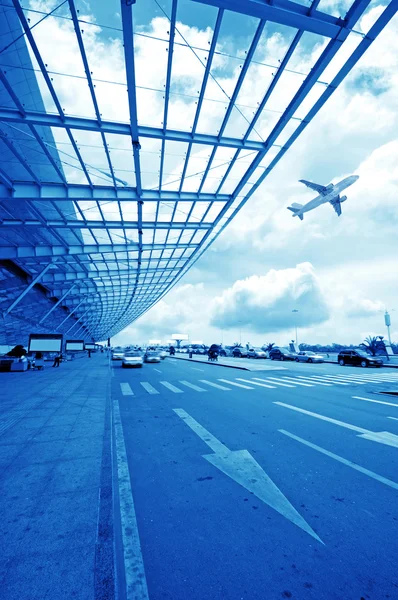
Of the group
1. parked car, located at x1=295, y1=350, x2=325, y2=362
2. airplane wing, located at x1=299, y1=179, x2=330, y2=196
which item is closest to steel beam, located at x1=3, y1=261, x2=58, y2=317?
airplane wing, located at x1=299, y1=179, x2=330, y2=196

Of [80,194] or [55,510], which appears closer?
[55,510]

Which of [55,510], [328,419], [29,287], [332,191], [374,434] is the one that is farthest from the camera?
[29,287]

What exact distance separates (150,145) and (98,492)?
13.5 m

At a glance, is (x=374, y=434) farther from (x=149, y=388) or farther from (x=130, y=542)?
(x=149, y=388)

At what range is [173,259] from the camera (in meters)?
33.3

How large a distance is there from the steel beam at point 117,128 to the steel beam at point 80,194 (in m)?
4.91

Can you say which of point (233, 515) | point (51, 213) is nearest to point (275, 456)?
point (233, 515)

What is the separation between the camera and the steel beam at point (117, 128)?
10.8 m

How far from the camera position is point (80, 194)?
16.3 metres

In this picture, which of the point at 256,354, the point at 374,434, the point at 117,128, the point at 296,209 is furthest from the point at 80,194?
the point at 256,354

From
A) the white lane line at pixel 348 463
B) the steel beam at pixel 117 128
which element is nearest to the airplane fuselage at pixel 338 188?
the steel beam at pixel 117 128

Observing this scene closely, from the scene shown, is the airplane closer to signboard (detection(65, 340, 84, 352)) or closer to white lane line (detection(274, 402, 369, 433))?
white lane line (detection(274, 402, 369, 433))

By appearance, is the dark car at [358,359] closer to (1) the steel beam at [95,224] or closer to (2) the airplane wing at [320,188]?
(2) the airplane wing at [320,188]

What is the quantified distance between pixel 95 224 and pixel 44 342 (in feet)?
59.5
